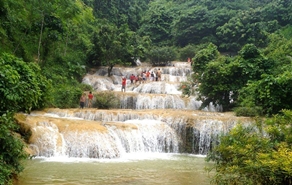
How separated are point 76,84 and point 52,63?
255cm

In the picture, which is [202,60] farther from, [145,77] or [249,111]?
[145,77]

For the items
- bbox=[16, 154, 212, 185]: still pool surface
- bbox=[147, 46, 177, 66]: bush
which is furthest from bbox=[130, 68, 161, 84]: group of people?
bbox=[16, 154, 212, 185]: still pool surface

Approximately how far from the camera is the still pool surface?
7237 millimetres

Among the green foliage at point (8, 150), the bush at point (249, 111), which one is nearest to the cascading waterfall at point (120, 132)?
the bush at point (249, 111)

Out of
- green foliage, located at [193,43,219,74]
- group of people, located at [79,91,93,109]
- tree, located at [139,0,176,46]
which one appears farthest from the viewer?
tree, located at [139,0,176,46]

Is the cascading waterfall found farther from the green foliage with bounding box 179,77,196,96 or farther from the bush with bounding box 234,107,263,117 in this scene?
the green foliage with bounding box 179,77,196,96

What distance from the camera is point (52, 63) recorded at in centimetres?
2409

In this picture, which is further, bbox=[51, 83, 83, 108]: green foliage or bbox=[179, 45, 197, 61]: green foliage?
bbox=[179, 45, 197, 61]: green foliage

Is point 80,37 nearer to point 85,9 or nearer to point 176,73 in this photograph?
point 176,73

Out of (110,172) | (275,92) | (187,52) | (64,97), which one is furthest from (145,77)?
(110,172)

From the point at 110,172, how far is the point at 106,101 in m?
12.1

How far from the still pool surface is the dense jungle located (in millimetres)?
1345

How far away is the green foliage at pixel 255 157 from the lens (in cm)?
481

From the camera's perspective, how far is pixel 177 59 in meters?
34.9
